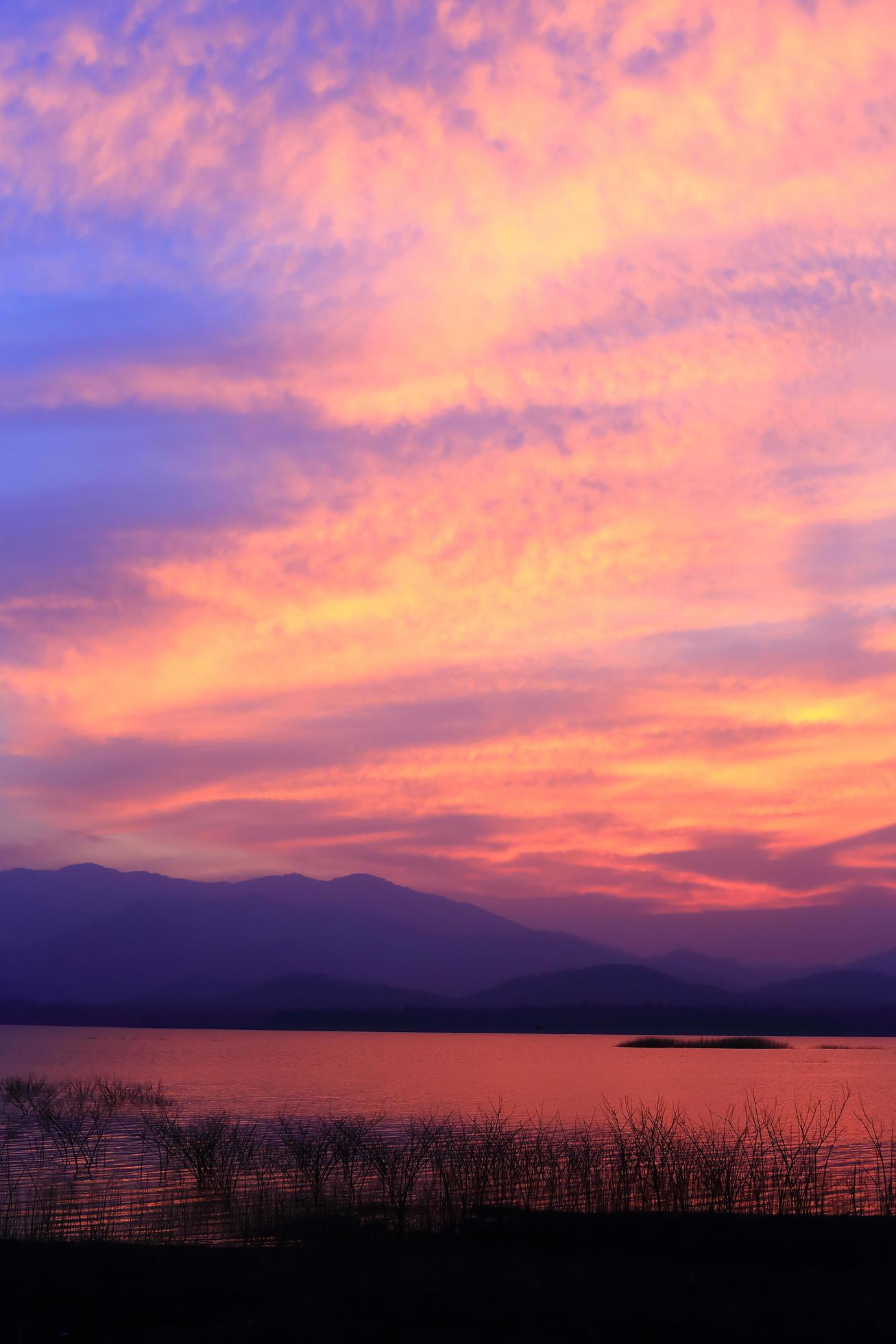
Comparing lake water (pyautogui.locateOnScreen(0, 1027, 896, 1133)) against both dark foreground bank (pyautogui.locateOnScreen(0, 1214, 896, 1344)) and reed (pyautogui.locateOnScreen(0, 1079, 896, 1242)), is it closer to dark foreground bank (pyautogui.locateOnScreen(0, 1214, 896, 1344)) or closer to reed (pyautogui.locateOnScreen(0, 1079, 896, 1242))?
reed (pyautogui.locateOnScreen(0, 1079, 896, 1242))

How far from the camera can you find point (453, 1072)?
83562 millimetres

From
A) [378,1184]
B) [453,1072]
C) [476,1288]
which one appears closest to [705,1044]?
[453,1072]

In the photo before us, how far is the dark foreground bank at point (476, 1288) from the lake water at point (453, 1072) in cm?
2762

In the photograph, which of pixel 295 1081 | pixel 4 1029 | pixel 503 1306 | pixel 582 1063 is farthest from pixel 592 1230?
pixel 4 1029

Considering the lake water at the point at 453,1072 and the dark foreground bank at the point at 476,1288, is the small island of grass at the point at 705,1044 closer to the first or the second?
the lake water at the point at 453,1072

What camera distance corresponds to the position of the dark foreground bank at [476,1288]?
14453mm

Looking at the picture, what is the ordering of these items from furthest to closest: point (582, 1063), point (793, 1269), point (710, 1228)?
point (582, 1063) < point (710, 1228) < point (793, 1269)

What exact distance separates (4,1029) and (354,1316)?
177m

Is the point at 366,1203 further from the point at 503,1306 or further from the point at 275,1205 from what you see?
the point at 503,1306

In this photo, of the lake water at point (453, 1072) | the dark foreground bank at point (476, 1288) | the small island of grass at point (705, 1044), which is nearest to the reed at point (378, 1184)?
the dark foreground bank at point (476, 1288)

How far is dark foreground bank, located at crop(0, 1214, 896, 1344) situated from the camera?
1445 cm

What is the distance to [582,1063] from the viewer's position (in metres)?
96.2

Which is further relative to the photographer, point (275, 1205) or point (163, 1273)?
point (275, 1205)

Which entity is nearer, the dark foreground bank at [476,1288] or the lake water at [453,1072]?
the dark foreground bank at [476,1288]
